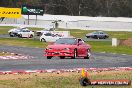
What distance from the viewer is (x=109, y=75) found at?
1742cm

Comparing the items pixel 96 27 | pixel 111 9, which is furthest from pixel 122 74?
pixel 111 9

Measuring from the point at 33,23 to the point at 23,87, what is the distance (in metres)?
92.3

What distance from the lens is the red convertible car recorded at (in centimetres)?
2753

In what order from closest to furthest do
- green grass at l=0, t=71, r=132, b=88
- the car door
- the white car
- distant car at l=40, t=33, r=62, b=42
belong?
1. green grass at l=0, t=71, r=132, b=88
2. the car door
3. distant car at l=40, t=33, r=62, b=42
4. the white car

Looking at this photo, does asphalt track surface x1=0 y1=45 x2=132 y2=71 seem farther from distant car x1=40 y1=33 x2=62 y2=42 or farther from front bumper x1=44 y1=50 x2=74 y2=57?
distant car x1=40 y1=33 x2=62 y2=42

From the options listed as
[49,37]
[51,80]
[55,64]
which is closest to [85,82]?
[51,80]

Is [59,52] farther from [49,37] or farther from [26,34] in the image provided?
[26,34]

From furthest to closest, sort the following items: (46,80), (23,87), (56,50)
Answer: (56,50) < (46,80) < (23,87)

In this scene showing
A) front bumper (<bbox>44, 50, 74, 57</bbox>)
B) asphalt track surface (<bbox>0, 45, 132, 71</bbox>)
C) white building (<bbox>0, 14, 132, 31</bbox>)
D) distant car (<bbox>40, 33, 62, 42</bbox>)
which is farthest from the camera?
white building (<bbox>0, 14, 132, 31</bbox>)

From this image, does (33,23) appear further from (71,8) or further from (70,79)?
(70,79)

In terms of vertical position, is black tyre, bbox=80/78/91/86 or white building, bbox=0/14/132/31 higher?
black tyre, bbox=80/78/91/86

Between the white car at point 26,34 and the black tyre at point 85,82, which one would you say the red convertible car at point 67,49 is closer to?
the black tyre at point 85,82

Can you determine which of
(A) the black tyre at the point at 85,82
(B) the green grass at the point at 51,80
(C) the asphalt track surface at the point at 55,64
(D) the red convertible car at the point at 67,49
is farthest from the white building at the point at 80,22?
(A) the black tyre at the point at 85,82

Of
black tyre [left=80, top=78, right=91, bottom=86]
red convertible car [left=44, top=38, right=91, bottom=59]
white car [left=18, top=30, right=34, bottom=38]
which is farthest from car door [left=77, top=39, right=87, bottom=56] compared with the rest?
white car [left=18, top=30, right=34, bottom=38]
